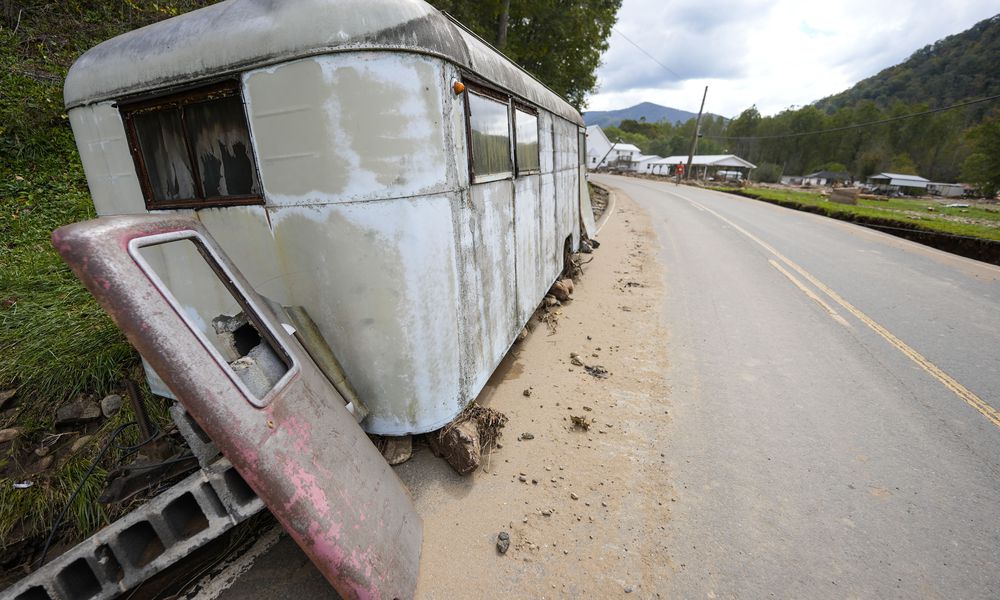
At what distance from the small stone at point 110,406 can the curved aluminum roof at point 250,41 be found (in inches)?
93.9

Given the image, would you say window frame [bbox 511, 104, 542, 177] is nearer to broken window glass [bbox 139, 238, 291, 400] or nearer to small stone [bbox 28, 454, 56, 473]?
broken window glass [bbox 139, 238, 291, 400]

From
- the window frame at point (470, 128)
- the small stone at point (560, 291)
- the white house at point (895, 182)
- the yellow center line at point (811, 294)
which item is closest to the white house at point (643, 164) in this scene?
the white house at point (895, 182)

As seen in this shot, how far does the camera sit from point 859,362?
14.8 ft

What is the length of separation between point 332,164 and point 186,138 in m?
1.16

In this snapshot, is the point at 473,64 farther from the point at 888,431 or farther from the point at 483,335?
the point at 888,431

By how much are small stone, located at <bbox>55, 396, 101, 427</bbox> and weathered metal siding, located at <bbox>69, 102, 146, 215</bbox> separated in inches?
65.8

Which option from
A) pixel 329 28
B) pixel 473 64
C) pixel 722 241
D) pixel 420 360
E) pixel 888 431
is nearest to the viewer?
pixel 329 28

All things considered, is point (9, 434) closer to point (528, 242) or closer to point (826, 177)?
point (528, 242)

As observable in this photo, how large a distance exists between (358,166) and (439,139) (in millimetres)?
541

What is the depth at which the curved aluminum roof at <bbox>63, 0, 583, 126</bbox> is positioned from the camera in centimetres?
225

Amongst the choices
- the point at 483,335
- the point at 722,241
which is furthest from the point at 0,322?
the point at 722,241

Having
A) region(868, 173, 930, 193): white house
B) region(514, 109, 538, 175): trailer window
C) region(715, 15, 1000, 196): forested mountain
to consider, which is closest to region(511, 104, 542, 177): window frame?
region(514, 109, 538, 175): trailer window

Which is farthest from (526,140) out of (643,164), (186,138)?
(643,164)

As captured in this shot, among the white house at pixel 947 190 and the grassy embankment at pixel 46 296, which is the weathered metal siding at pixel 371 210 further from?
the white house at pixel 947 190
